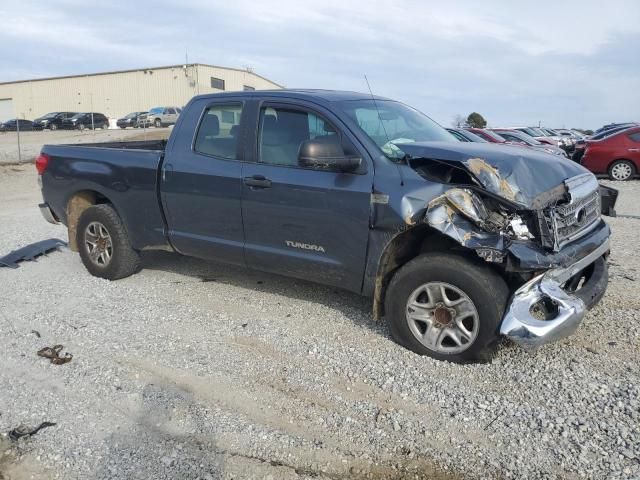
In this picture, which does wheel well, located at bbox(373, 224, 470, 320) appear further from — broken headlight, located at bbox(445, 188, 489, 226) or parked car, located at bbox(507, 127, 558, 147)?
parked car, located at bbox(507, 127, 558, 147)

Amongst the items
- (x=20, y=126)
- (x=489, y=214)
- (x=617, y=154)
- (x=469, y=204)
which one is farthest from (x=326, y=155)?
(x=20, y=126)

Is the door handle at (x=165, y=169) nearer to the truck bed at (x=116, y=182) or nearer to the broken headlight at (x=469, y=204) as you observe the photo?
the truck bed at (x=116, y=182)

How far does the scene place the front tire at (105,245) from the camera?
5.77 meters

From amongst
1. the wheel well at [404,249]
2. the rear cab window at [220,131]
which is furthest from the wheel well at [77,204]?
the wheel well at [404,249]

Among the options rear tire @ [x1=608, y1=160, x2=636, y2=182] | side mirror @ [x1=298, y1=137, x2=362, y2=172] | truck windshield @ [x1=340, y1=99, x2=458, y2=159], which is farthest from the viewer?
rear tire @ [x1=608, y1=160, x2=636, y2=182]

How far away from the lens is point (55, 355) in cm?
420

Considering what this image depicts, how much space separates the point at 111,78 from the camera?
5909 centimetres

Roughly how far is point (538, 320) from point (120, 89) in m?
61.8

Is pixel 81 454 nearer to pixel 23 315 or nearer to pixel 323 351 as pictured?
pixel 323 351

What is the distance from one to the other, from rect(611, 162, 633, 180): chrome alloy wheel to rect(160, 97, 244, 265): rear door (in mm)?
13659

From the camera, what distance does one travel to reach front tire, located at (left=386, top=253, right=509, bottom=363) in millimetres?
3668

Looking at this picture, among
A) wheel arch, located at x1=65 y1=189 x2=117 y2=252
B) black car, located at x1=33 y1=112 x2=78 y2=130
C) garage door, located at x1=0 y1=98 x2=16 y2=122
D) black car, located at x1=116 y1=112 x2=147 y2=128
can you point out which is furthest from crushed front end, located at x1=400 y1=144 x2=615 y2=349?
garage door, located at x1=0 y1=98 x2=16 y2=122

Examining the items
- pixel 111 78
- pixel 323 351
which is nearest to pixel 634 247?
pixel 323 351

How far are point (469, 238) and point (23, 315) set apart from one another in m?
3.97
